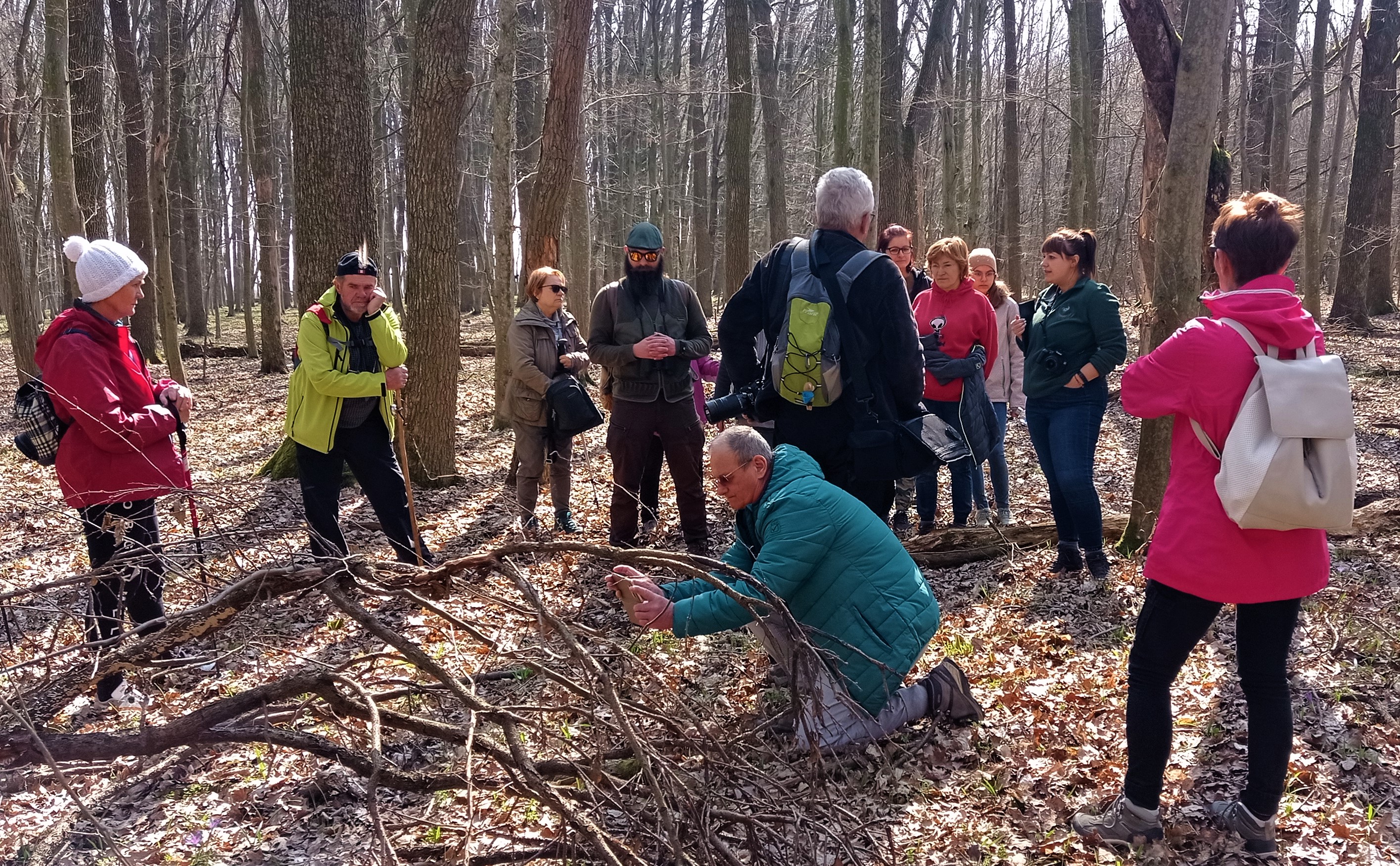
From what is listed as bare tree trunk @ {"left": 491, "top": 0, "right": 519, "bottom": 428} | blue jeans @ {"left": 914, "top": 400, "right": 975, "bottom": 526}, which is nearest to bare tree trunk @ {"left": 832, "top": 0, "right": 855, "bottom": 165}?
bare tree trunk @ {"left": 491, "top": 0, "right": 519, "bottom": 428}

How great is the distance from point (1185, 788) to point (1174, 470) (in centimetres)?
126

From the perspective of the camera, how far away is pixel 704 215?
23297mm

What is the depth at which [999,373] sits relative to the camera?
19.6 ft

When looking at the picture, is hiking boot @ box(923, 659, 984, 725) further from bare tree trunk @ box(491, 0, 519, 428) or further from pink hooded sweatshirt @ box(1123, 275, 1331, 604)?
bare tree trunk @ box(491, 0, 519, 428)

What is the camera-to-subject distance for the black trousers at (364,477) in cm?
483

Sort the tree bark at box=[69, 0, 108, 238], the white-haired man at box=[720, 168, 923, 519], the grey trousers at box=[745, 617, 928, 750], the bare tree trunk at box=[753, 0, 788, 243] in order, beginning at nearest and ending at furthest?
the grey trousers at box=[745, 617, 928, 750], the white-haired man at box=[720, 168, 923, 519], the tree bark at box=[69, 0, 108, 238], the bare tree trunk at box=[753, 0, 788, 243]

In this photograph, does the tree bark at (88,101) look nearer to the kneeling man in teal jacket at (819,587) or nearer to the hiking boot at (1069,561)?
the kneeling man in teal jacket at (819,587)

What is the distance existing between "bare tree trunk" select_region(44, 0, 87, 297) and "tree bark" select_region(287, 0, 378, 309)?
3930 mm

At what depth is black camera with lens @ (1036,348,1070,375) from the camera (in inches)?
186

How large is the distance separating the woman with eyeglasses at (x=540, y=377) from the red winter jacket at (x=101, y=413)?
2381 millimetres

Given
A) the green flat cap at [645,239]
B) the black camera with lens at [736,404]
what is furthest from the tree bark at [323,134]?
the black camera with lens at [736,404]

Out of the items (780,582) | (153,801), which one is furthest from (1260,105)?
(153,801)

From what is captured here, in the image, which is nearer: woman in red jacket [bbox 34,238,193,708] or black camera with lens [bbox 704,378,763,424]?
woman in red jacket [bbox 34,238,193,708]

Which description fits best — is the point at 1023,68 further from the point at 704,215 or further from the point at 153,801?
the point at 153,801
